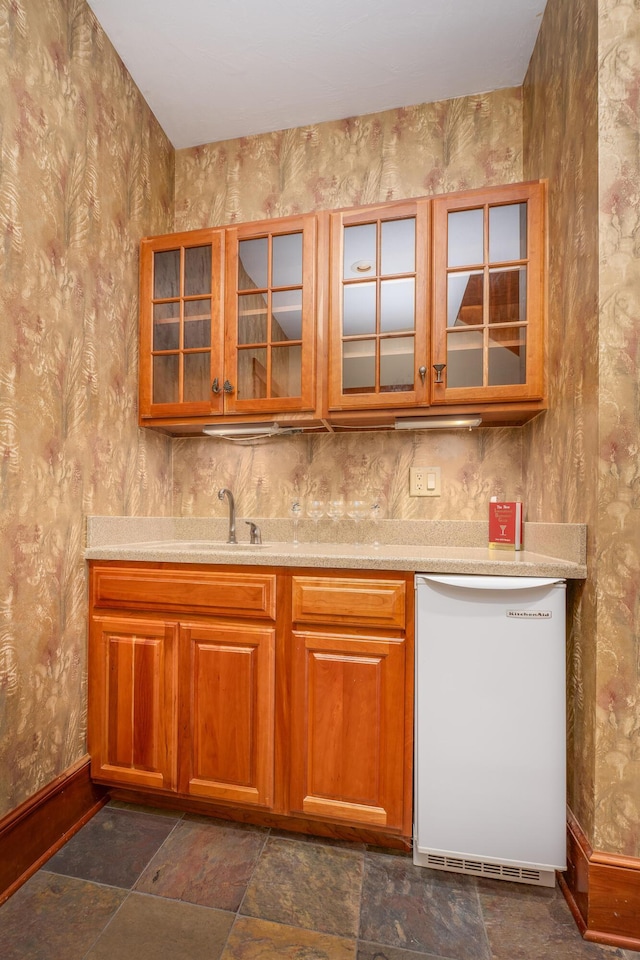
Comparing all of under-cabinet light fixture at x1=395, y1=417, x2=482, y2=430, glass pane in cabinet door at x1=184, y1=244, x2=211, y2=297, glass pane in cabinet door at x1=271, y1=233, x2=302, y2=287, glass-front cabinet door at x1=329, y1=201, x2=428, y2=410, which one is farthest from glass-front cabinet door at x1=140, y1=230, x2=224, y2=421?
under-cabinet light fixture at x1=395, y1=417, x2=482, y2=430

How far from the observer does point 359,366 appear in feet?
5.97

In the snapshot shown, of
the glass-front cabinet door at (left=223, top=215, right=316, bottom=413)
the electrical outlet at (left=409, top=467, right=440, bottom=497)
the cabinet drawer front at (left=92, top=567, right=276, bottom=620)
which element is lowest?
the cabinet drawer front at (left=92, top=567, right=276, bottom=620)

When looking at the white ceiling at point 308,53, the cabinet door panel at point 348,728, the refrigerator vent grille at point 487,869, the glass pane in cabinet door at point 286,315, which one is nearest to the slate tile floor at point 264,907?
the refrigerator vent grille at point 487,869

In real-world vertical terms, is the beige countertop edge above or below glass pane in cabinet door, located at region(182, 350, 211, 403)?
below

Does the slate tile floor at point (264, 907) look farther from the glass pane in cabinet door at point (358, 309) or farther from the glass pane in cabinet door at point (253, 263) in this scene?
the glass pane in cabinet door at point (253, 263)

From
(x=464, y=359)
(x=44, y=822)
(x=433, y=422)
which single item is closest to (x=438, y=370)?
(x=464, y=359)

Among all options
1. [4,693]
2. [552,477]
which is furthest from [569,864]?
[4,693]

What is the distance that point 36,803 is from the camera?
1.41 metres

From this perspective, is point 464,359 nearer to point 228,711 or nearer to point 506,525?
point 506,525

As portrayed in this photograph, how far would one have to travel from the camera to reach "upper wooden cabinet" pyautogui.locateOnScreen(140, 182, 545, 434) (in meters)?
1.70

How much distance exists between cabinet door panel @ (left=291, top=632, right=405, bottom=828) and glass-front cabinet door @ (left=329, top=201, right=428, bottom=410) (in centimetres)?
93

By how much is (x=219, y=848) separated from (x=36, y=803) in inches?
23.3

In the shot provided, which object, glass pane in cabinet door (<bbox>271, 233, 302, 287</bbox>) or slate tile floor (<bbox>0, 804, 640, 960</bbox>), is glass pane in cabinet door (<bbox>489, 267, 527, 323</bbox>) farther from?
slate tile floor (<bbox>0, 804, 640, 960</bbox>)

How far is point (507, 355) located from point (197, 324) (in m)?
1.29
